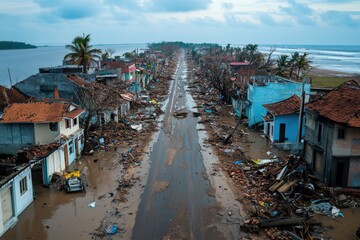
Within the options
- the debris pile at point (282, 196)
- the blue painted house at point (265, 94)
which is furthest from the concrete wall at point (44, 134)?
the blue painted house at point (265, 94)

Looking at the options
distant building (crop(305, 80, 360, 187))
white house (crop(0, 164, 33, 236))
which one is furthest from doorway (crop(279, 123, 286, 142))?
white house (crop(0, 164, 33, 236))

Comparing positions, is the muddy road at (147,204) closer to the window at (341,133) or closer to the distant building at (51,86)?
the window at (341,133)

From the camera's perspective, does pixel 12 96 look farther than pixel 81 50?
No

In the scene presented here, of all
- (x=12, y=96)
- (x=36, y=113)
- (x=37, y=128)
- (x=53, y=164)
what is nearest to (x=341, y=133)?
(x=53, y=164)

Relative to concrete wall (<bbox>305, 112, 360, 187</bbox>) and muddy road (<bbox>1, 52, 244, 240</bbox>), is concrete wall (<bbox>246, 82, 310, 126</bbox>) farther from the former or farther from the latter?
concrete wall (<bbox>305, 112, 360, 187</bbox>)

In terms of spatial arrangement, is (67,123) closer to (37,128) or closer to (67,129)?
(67,129)

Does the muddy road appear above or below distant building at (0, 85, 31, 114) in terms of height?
below
